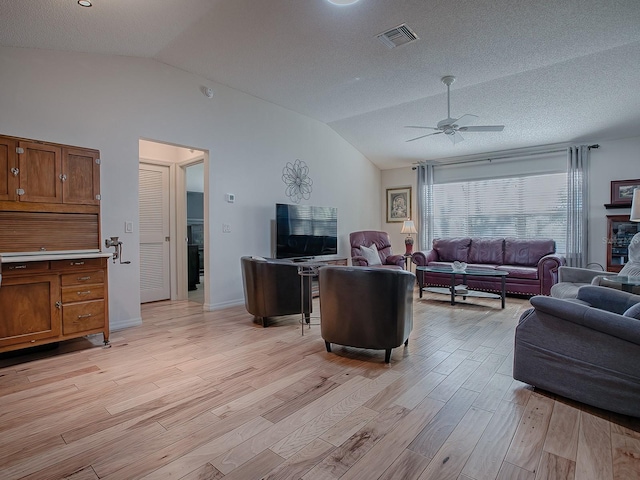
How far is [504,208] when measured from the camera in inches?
250

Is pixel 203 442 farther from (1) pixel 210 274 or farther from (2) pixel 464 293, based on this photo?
(2) pixel 464 293

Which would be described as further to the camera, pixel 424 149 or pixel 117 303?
pixel 424 149

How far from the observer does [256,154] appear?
502 cm

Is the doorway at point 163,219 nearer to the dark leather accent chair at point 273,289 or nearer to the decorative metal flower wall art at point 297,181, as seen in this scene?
the decorative metal flower wall art at point 297,181

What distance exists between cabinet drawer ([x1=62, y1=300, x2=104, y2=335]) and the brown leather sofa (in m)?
4.10

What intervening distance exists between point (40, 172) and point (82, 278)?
981mm

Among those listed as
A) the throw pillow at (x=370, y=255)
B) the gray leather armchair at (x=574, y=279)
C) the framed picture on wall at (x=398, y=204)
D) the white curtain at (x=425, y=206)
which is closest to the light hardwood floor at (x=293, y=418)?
the gray leather armchair at (x=574, y=279)

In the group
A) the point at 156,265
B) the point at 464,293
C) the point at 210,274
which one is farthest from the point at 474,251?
the point at 156,265

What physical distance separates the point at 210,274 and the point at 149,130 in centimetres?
186

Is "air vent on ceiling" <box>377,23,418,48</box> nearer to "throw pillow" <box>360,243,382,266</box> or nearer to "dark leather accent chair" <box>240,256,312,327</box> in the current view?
"dark leather accent chair" <box>240,256,312,327</box>

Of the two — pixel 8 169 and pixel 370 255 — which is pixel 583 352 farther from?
pixel 8 169

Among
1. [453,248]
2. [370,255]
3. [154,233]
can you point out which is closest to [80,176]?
[154,233]

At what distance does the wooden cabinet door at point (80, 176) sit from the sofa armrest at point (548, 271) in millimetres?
5695

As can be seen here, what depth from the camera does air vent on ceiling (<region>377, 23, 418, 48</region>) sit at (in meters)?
3.24
